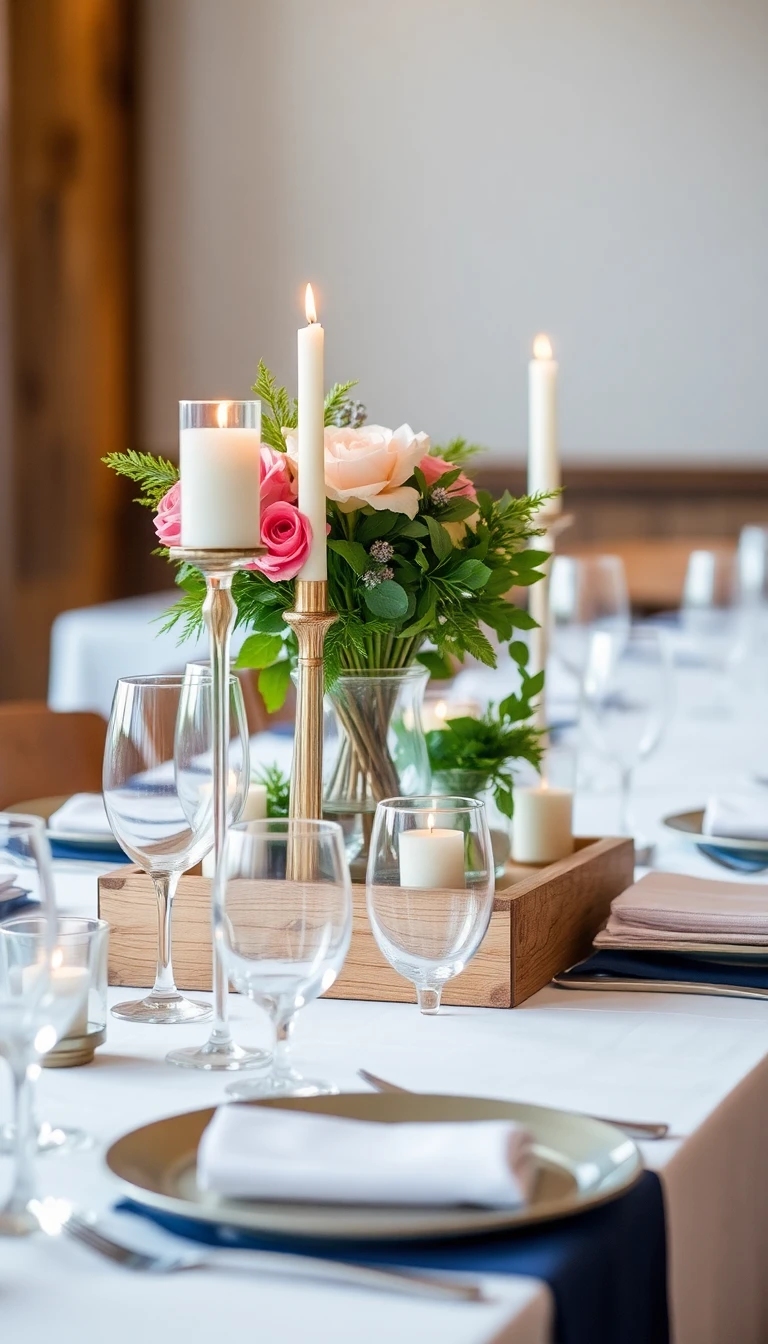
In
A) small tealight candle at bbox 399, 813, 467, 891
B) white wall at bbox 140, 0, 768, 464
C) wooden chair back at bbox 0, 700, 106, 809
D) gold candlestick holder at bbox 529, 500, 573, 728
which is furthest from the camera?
white wall at bbox 140, 0, 768, 464

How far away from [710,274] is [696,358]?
262 mm

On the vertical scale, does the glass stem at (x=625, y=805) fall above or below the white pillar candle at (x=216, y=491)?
below

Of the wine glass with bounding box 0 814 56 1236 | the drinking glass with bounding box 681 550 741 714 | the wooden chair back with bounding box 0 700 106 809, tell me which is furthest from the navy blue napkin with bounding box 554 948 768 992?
the drinking glass with bounding box 681 550 741 714

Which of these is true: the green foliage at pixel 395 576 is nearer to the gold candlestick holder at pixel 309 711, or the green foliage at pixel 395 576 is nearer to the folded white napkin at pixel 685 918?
the gold candlestick holder at pixel 309 711

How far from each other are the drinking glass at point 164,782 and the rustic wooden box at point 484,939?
6 centimetres

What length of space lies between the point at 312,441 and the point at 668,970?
44 centimetres

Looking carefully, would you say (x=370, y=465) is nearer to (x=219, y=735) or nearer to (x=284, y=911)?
(x=219, y=735)

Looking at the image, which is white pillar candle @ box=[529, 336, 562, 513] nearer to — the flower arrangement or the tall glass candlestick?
the flower arrangement

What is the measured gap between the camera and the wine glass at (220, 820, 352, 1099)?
844mm

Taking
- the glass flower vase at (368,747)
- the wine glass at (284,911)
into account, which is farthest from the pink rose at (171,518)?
the wine glass at (284,911)

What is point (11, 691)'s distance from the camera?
496cm

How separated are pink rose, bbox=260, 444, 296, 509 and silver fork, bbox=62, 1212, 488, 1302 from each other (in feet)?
1.84

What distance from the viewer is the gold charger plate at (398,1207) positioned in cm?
68

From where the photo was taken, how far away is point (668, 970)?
45.9 inches
